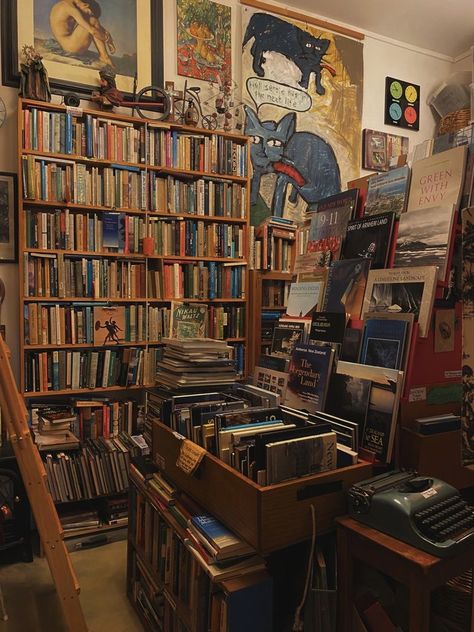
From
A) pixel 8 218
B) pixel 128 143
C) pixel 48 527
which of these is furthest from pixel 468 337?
pixel 8 218

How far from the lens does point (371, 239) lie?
1.99 meters

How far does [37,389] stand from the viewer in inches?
115

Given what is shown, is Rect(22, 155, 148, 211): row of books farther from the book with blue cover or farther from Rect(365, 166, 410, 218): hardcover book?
the book with blue cover

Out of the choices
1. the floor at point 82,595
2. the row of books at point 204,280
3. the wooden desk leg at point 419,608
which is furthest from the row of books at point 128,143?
the wooden desk leg at point 419,608

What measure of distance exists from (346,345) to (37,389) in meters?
1.88

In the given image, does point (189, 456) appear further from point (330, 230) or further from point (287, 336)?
point (330, 230)

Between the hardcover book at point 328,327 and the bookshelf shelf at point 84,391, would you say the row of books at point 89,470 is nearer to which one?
the bookshelf shelf at point 84,391

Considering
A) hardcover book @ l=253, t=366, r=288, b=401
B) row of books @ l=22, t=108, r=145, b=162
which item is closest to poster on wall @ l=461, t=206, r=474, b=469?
hardcover book @ l=253, t=366, r=288, b=401

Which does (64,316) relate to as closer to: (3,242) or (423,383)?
(3,242)

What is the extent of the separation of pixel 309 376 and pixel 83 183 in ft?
6.21

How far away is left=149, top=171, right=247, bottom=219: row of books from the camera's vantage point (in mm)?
3256

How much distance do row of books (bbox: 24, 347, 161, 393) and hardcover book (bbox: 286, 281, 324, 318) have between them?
4.00ft

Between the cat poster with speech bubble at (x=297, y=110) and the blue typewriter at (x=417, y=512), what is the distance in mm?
2665

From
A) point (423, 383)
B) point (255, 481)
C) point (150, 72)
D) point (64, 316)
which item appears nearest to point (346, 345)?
point (423, 383)
